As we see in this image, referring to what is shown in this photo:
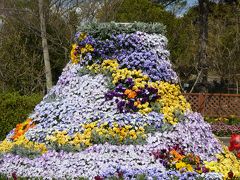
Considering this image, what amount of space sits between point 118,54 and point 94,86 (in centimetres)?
47

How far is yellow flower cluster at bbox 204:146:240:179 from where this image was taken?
4942 millimetres

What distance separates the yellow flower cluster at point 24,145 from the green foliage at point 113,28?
4.60ft

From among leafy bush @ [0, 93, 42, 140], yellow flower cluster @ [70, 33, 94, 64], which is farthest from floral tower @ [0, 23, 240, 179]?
leafy bush @ [0, 93, 42, 140]

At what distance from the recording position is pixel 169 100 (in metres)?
5.52

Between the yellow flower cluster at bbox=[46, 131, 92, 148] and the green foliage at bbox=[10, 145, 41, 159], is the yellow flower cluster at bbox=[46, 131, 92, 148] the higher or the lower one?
the higher one

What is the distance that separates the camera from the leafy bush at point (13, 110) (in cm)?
1200

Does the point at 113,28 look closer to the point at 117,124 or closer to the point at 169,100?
the point at 169,100

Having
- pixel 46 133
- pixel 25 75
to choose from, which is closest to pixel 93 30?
pixel 46 133

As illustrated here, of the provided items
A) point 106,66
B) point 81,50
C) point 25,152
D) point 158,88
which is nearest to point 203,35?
point 81,50

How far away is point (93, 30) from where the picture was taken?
582 centimetres

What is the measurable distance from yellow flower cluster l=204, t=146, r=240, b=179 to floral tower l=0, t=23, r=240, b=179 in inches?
0.4

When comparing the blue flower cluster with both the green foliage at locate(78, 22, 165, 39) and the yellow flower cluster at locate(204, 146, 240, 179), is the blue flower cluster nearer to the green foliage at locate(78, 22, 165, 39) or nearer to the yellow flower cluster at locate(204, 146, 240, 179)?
the green foliage at locate(78, 22, 165, 39)

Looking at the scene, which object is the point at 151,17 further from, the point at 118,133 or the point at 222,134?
the point at 118,133

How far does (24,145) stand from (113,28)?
1602 mm
